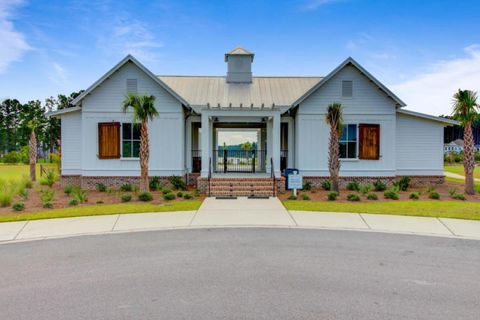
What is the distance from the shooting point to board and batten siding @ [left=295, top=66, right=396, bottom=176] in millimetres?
17438

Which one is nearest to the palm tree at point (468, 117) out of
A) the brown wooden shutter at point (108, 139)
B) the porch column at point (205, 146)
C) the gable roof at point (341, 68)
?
the gable roof at point (341, 68)

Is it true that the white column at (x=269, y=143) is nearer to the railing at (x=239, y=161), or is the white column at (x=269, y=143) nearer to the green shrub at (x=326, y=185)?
the railing at (x=239, y=161)

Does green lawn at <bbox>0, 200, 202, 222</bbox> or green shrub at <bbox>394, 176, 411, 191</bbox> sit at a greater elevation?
green shrub at <bbox>394, 176, 411, 191</bbox>

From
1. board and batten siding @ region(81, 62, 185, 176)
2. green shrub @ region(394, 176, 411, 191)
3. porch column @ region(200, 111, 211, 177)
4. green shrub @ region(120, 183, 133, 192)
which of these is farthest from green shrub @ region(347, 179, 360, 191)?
green shrub @ region(120, 183, 133, 192)

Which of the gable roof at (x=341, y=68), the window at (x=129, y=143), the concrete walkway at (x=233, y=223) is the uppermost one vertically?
the gable roof at (x=341, y=68)

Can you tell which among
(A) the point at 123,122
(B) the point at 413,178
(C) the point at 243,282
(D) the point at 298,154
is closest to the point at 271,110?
(D) the point at 298,154

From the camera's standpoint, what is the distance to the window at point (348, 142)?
1764 centimetres

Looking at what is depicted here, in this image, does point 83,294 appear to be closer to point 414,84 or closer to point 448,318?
point 448,318

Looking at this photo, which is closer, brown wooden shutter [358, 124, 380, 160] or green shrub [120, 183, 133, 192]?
green shrub [120, 183, 133, 192]

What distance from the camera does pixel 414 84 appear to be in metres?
24.8

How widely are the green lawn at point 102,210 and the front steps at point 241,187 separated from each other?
2.07m

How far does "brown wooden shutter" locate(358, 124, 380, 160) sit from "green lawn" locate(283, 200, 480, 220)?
489cm

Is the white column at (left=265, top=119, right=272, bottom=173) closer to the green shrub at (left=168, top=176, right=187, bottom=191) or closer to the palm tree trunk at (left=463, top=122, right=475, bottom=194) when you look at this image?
the green shrub at (left=168, top=176, right=187, bottom=191)

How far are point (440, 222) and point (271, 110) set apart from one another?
8.63 meters
